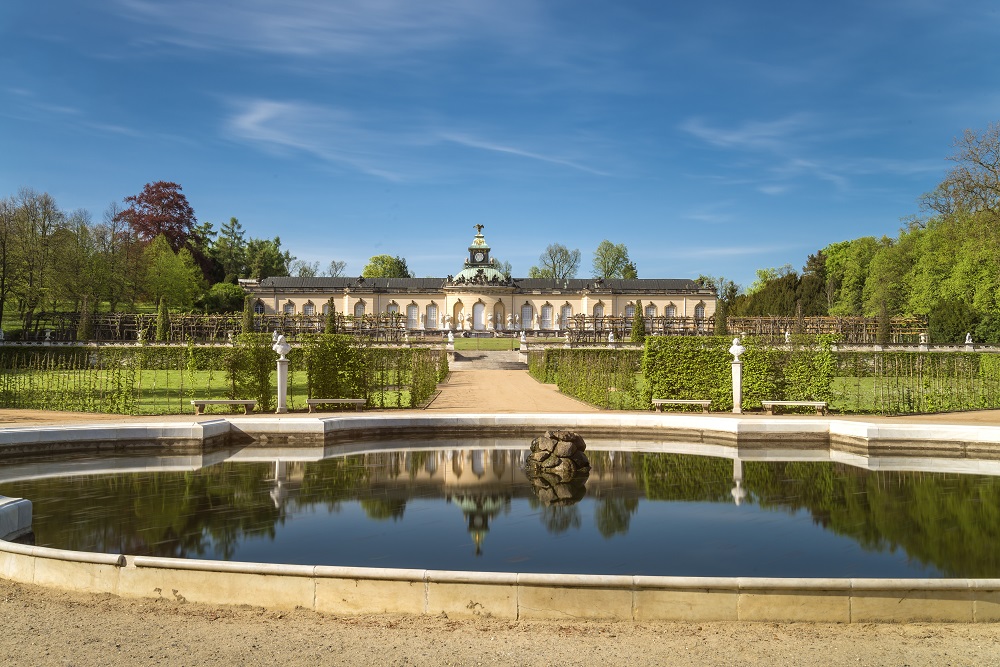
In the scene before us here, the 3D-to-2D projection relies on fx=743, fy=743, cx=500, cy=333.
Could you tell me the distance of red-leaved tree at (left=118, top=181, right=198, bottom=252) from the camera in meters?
70.8

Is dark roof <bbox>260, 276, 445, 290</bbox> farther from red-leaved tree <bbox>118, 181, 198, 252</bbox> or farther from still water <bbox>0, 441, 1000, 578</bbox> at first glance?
A: still water <bbox>0, 441, 1000, 578</bbox>

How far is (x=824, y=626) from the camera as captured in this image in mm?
5305

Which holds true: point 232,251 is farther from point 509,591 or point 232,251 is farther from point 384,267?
point 509,591

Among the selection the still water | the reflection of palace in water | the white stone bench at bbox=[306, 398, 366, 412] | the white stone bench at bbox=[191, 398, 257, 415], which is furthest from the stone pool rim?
the white stone bench at bbox=[306, 398, 366, 412]

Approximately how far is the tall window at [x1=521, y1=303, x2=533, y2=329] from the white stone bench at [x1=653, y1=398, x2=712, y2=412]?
54455 millimetres

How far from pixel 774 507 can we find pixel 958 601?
3.74 m

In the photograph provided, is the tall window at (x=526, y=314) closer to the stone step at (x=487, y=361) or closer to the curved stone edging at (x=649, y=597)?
the stone step at (x=487, y=361)

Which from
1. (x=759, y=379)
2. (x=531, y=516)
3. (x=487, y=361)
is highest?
(x=759, y=379)

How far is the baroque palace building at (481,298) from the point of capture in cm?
7188

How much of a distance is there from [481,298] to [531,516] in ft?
208

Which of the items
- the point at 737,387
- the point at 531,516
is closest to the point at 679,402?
the point at 737,387

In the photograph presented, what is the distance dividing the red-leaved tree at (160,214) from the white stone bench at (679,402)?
62.5m

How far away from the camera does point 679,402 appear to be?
18.0 meters

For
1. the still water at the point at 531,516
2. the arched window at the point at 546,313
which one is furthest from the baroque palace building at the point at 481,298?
the still water at the point at 531,516
